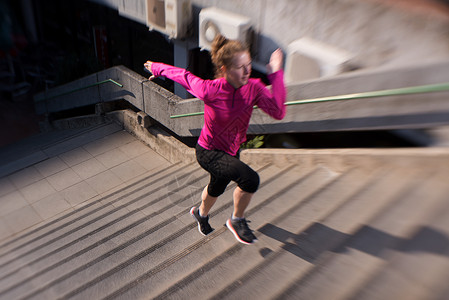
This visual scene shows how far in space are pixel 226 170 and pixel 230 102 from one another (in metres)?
0.55

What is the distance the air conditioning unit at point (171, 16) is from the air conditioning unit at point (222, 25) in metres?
0.62

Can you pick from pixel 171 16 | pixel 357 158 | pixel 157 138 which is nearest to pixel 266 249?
pixel 357 158

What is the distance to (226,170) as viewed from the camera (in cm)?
288

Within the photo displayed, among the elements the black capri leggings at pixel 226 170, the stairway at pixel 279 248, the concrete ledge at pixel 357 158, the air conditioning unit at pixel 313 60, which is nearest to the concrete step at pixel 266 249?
the stairway at pixel 279 248

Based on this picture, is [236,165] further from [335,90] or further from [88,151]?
[88,151]

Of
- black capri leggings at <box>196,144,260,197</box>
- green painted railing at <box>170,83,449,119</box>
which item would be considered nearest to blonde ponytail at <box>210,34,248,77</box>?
black capri leggings at <box>196,144,260,197</box>

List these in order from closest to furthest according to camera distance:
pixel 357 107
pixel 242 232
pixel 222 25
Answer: pixel 242 232 → pixel 357 107 → pixel 222 25

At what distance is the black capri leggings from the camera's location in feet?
9.26

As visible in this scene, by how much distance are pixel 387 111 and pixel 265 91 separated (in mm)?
1429

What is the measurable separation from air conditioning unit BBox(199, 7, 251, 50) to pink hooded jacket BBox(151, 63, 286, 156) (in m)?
3.38

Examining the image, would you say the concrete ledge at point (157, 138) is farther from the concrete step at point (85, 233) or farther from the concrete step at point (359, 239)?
the concrete step at point (359, 239)

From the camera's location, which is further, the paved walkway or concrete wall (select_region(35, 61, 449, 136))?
the paved walkway

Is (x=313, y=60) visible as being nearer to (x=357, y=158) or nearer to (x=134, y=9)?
(x=357, y=158)

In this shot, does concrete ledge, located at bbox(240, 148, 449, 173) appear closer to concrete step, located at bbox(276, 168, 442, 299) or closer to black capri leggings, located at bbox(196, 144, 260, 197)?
concrete step, located at bbox(276, 168, 442, 299)
